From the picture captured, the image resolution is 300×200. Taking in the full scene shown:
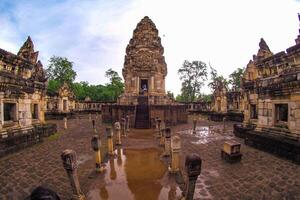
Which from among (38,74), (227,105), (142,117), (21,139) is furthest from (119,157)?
(227,105)

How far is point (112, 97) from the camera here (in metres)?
43.4

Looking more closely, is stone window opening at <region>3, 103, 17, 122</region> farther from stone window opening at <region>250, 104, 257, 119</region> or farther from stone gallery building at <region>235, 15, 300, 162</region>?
stone window opening at <region>250, 104, 257, 119</region>

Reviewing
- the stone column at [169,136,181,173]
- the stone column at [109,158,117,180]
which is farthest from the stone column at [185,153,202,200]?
the stone column at [109,158,117,180]

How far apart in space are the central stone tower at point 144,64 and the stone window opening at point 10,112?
48.0ft

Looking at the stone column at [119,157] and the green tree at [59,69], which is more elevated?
the green tree at [59,69]

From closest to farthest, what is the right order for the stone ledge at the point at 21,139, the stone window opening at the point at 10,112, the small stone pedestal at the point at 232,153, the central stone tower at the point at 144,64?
the small stone pedestal at the point at 232,153 → the stone ledge at the point at 21,139 → the stone window opening at the point at 10,112 → the central stone tower at the point at 144,64

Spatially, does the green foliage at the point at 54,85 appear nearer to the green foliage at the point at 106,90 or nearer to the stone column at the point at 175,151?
the green foliage at the point at 106,90

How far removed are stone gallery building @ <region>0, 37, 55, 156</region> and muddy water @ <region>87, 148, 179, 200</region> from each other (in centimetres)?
488

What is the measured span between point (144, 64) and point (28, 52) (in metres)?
14.4

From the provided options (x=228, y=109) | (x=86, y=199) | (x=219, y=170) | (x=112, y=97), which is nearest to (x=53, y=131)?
(x=86, y=199)

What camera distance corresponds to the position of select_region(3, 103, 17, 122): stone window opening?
930 cm

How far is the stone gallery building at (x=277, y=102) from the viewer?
729 cm

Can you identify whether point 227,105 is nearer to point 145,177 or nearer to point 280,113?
point 280,113

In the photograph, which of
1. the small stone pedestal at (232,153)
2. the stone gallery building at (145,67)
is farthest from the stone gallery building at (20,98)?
the stone gallery building at (145,67)
